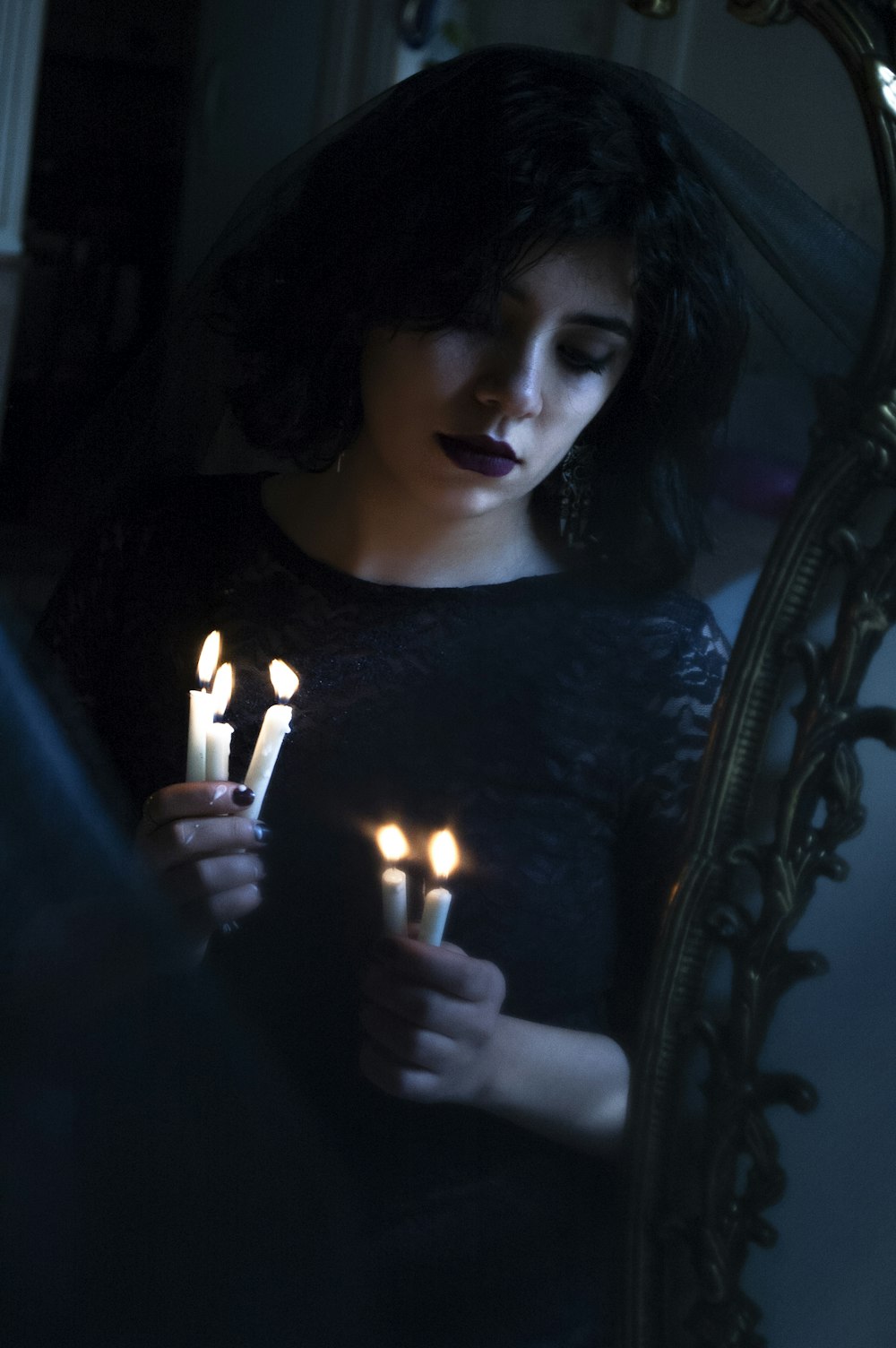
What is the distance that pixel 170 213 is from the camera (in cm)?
52

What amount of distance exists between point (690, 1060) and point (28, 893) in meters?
0.30

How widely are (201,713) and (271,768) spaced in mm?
37

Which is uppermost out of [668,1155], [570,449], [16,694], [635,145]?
[635,145]

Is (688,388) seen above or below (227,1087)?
above

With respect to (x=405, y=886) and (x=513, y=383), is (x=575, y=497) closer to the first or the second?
(x=513, y=383)

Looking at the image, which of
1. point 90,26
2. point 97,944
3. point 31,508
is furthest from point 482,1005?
point 90,26

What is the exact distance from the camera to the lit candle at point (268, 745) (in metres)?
0.50

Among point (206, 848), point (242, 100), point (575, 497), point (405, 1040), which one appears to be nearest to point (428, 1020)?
point (405, 1040)

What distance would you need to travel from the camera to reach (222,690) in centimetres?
51

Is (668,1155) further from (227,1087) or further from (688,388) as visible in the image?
(688,388)

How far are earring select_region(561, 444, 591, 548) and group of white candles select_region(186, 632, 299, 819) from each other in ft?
0.43

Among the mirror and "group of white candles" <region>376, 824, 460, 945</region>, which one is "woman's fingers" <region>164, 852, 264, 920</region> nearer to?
"group of white candles" <region>376, 824, 460, 945</region>

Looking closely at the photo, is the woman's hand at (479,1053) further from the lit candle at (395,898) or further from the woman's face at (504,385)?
the woman's face at (504,385)

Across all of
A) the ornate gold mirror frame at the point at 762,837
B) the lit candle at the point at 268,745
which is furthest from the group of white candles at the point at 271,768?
the ornate gold mirror frame at the point at 762,837
